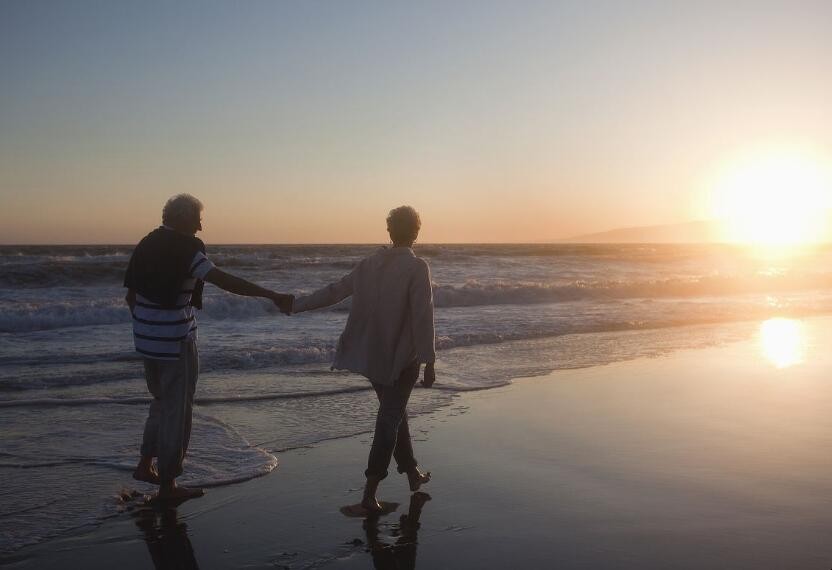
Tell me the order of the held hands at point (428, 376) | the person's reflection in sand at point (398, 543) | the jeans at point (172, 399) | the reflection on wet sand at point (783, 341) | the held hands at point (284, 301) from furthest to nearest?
the reflection on wet sand at point (783, 341) < the held hands at point (284, 301) < the jeans at point (172, 399) < the held hands at point (428, 376) < the person's reflection in sand at point (398, 543)

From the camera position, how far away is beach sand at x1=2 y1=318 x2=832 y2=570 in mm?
3816

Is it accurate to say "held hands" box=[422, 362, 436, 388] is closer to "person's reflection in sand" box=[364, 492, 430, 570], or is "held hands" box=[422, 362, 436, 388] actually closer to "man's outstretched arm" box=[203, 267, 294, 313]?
"person's reflection in sand" box=[364, 492, 430, 570]

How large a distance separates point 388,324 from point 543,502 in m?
1.44

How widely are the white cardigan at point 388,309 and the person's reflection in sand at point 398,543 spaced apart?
0.78m

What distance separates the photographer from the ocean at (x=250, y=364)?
5.34 m

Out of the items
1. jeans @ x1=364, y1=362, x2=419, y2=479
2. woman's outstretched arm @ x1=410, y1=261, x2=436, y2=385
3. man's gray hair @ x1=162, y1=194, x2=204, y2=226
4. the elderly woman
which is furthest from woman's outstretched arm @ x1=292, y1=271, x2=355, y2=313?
man's gray hair @ x1=162, y1=194, x2=204, y2=226

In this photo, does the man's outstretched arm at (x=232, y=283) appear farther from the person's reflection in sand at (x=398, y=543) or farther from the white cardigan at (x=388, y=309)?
the person's reflection in sand at (x=398, y=543)

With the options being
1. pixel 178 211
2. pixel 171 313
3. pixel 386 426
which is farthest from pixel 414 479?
pixel 178 211

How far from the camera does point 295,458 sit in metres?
5.67

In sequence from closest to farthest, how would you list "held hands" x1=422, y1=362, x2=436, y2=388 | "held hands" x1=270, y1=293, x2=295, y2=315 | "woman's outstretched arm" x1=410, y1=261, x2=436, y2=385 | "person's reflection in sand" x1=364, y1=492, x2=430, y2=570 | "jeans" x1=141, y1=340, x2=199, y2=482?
"person's reflection in sand" x1=364, y1=492, x2=430, y2=570
"woman's outstretched arm" x1=410, y1=261, x2=436, y2=385
"held hands" x1=422, y1=362, x2=436, y2=388
"jeans" x1=141, y1=340, x2=199, y2=482
"held hands" x1=270, y1=293, x2=295, y2=315

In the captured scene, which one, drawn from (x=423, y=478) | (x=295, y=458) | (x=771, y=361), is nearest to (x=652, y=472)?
(x=423, y=478)

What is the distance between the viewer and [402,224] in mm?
4414

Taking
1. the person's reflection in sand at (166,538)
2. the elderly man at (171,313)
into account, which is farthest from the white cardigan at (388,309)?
the person's reflection in sand at (166,538)

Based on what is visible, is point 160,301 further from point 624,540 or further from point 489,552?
point 624,540
